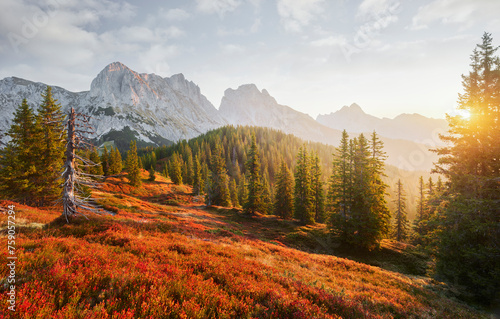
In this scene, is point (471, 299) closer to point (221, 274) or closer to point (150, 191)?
point (221, 274)

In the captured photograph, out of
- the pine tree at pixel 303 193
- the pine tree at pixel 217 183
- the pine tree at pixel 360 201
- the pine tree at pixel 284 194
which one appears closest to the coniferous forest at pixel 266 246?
the pine tree at pixel 360 201

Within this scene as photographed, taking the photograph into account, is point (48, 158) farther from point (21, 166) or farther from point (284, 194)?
point (284, 194)

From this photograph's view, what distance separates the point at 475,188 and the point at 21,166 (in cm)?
4061

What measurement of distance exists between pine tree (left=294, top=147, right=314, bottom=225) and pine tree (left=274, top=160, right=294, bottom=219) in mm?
3076

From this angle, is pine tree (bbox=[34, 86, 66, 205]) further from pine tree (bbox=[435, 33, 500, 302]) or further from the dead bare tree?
pine tree (bbox=[435, 33, 500, 302])

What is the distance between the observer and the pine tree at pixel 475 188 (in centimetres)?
1128

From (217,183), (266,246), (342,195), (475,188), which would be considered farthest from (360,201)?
(217,183)

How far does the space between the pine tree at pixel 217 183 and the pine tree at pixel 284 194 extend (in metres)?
14.4

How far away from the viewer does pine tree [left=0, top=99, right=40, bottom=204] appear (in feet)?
68.4

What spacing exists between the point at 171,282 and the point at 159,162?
392 ft

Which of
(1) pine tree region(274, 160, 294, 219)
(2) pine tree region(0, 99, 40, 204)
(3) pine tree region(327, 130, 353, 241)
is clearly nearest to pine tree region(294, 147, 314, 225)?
(1) pine tree region(274, 160, 294, 219)

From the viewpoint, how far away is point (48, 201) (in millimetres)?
22719

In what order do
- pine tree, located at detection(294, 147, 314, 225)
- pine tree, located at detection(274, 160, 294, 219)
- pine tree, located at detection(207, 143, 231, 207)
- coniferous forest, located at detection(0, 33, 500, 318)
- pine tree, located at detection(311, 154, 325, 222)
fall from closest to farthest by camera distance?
A: coniferous forest, located at detection(0, 33, 500, 318), pine tree, located at detection(294, 147, 314, 225), pine tree, located at detection(311, 154, 325, 222), pine tree, located at detection(274, 160, 294, 219), pine tree, located at detection(207, 143, 231, 207)

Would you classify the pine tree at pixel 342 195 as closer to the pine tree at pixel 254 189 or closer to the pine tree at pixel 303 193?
the pine tree at pixel 303 193
